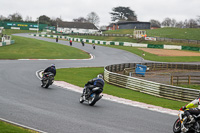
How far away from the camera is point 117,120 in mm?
11453

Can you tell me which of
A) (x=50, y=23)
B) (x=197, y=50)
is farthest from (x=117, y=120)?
(x=50, y=23)

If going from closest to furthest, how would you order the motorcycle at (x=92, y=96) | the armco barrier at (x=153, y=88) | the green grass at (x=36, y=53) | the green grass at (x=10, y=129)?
the green grass at (x=10, y=129)
the motorcycle at (x=92, y=96)
the armco barrier at (x=153, y=88)
the green grass at (x=36, y=53)

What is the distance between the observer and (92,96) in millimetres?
13984

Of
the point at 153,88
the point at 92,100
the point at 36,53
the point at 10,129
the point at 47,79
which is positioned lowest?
the point at 153,88

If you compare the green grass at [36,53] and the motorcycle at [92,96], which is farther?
the green grass at [36,53]

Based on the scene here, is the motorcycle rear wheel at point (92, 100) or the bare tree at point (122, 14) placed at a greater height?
the bare tree at point (122, 14)

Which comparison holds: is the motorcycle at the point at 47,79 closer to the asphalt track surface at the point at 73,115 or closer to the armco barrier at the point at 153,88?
the asphalt track surface at the point at 73,115

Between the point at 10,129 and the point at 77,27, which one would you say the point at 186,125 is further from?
the point at 77,27

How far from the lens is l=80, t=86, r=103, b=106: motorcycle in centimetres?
1351

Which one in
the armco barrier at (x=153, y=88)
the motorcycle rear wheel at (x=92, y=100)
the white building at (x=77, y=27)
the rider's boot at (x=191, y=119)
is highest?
the white building at (x=77, y=27)

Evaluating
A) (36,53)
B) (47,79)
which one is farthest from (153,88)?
(36,53)

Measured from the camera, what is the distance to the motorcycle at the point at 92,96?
44.3 ft

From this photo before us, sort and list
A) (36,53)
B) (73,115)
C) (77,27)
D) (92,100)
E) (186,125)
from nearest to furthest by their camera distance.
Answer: (186,125) < (73,115) < (92,100) < (36,53) < (77,27)

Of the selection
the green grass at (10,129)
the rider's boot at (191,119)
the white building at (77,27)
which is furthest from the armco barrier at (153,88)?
the white building at (77,27)
